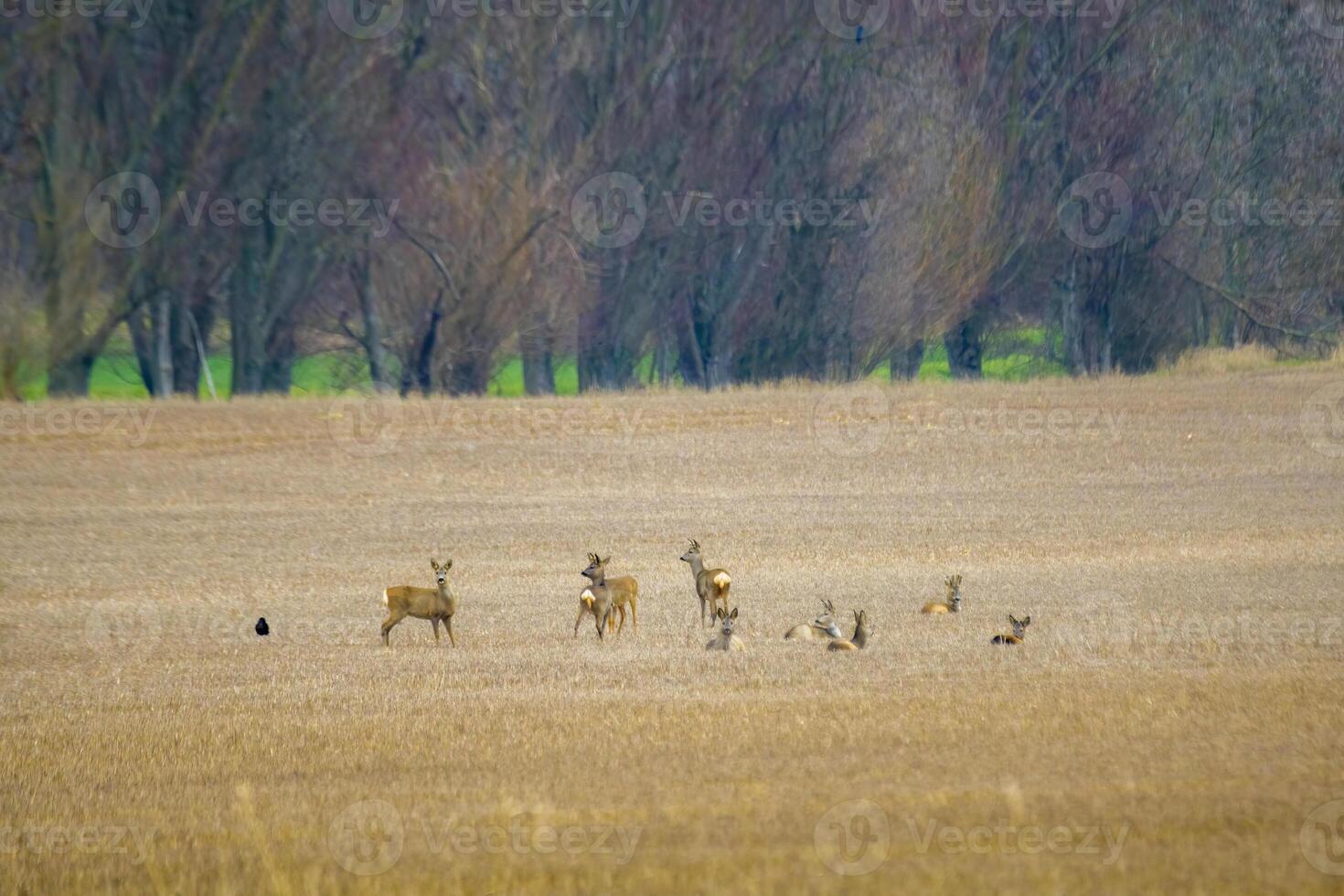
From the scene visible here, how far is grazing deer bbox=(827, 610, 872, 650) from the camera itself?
1207 centimetres

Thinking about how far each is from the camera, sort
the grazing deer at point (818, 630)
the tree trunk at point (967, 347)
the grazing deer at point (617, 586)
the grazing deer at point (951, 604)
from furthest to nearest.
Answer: the tree trunk at point (967, 347)
the grazing deer at point (951, 604)
the grazing deer at point (617, 586)
the grazing deer at point (818, 630)

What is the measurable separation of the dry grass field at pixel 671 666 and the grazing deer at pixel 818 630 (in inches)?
15.2

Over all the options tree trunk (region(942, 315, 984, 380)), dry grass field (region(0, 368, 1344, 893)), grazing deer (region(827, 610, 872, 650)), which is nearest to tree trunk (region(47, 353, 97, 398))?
dry grass field (region(0, 368, 1344, 893))

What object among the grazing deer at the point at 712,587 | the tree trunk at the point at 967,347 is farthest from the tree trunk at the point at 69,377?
the tree trunk at the point at 967,347

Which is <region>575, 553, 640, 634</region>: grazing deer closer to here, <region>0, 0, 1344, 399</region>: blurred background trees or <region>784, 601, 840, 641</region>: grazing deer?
<region>784, 601, 840, 641</region>: grazing deer

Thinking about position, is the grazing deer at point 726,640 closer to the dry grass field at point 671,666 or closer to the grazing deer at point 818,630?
the dry grass field at point 671,666

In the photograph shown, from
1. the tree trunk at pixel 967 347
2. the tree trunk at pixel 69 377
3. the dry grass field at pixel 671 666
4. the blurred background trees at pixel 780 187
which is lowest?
the dry grass field at pixel 671 666

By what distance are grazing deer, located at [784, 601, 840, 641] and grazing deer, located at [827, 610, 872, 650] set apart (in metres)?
0.16

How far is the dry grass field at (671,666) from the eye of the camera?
23.7 ft

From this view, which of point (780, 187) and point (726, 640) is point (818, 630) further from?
point (780, 187)

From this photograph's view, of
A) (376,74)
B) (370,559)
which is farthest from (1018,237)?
(370,559)

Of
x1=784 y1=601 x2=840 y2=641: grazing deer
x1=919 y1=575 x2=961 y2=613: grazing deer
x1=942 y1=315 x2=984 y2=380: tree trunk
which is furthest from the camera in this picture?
x1=942 y1=315 x2=984 y2=380: tree trunk

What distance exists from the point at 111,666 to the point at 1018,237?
31.6 metres

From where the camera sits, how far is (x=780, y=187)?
4119 centimetres
